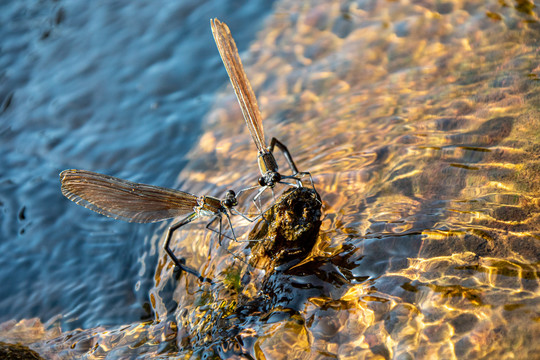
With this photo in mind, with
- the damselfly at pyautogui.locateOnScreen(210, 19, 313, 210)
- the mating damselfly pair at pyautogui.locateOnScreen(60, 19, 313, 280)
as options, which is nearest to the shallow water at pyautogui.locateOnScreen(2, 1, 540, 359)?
the mating damselfly pair at pyautogui.locateOnScreen(60, 19, 313, 280)

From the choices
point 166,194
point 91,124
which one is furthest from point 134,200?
point 91,124

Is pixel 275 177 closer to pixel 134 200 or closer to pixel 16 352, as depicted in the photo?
pixel 134 200

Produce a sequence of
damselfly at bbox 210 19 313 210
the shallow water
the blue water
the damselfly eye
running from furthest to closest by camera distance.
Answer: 1. the blue water
2. damselfly at bbox 210 19 313 210
3. the damselfly eye
4. the shallow water

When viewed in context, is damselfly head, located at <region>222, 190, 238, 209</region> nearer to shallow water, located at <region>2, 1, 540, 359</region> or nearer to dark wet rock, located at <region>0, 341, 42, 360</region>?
shallow water, located at <region>2, 1, 540, 359</region>

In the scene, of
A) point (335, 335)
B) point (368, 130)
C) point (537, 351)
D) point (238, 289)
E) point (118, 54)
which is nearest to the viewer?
point (537, 351)

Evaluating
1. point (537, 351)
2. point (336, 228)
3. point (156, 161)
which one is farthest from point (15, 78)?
point (537, 351)

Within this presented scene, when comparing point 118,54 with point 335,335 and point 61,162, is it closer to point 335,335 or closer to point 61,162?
point 61,162

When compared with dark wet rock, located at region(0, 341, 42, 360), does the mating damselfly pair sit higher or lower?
higher
